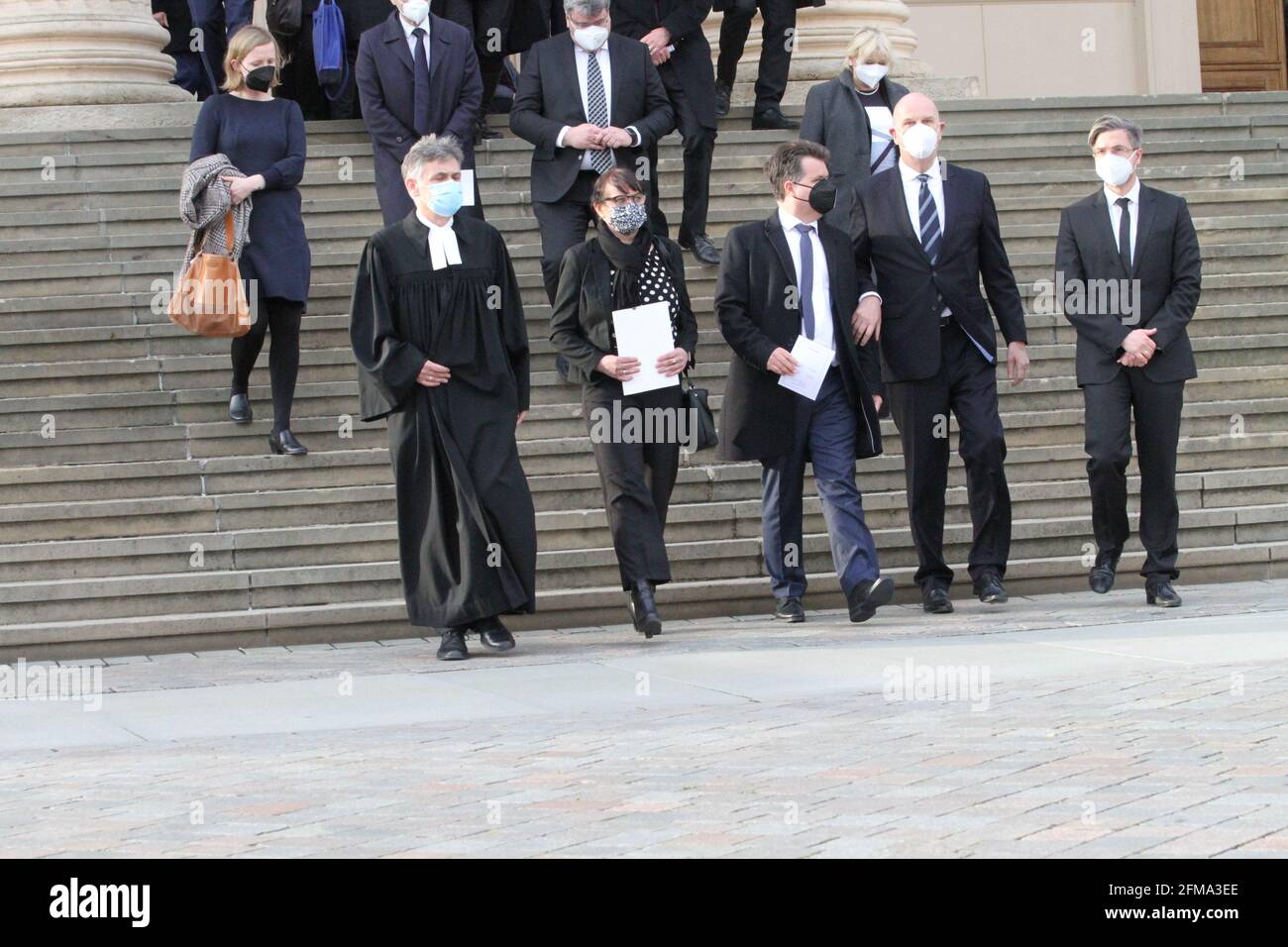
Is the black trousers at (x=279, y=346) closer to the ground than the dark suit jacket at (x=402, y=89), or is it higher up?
closer to the ground

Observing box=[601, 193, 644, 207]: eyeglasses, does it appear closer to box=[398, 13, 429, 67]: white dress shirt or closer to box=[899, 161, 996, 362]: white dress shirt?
box=[899, 161, 996, 362]: white dress shirt

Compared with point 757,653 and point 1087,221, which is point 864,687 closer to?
point 757,653

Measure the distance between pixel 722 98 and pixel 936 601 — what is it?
18.8 ft

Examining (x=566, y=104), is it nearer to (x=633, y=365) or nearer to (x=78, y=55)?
(x=633, y=365)

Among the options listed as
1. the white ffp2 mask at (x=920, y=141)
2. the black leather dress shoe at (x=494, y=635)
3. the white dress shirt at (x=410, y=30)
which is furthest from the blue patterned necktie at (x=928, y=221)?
the white dress shirt at (x=410, y=30)

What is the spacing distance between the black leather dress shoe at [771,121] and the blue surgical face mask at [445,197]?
561 cm

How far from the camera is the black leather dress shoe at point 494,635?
9.54m

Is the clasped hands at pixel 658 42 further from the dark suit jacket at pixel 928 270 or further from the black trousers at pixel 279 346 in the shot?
the black trousers at pixel 279 346

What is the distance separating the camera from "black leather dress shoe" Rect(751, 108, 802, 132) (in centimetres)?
1482

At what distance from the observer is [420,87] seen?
12.1 metres

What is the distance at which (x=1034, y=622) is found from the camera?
32.0 feet

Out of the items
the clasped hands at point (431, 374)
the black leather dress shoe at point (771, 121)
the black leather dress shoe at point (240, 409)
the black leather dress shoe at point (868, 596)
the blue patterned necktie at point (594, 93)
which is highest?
the blue patterned necktie at point (594, 93)

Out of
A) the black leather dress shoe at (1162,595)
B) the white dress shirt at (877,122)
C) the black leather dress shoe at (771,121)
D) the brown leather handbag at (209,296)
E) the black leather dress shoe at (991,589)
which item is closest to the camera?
the black leather dress shoe at (1162,595)

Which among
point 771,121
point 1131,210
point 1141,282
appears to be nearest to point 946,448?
point 1141,282
